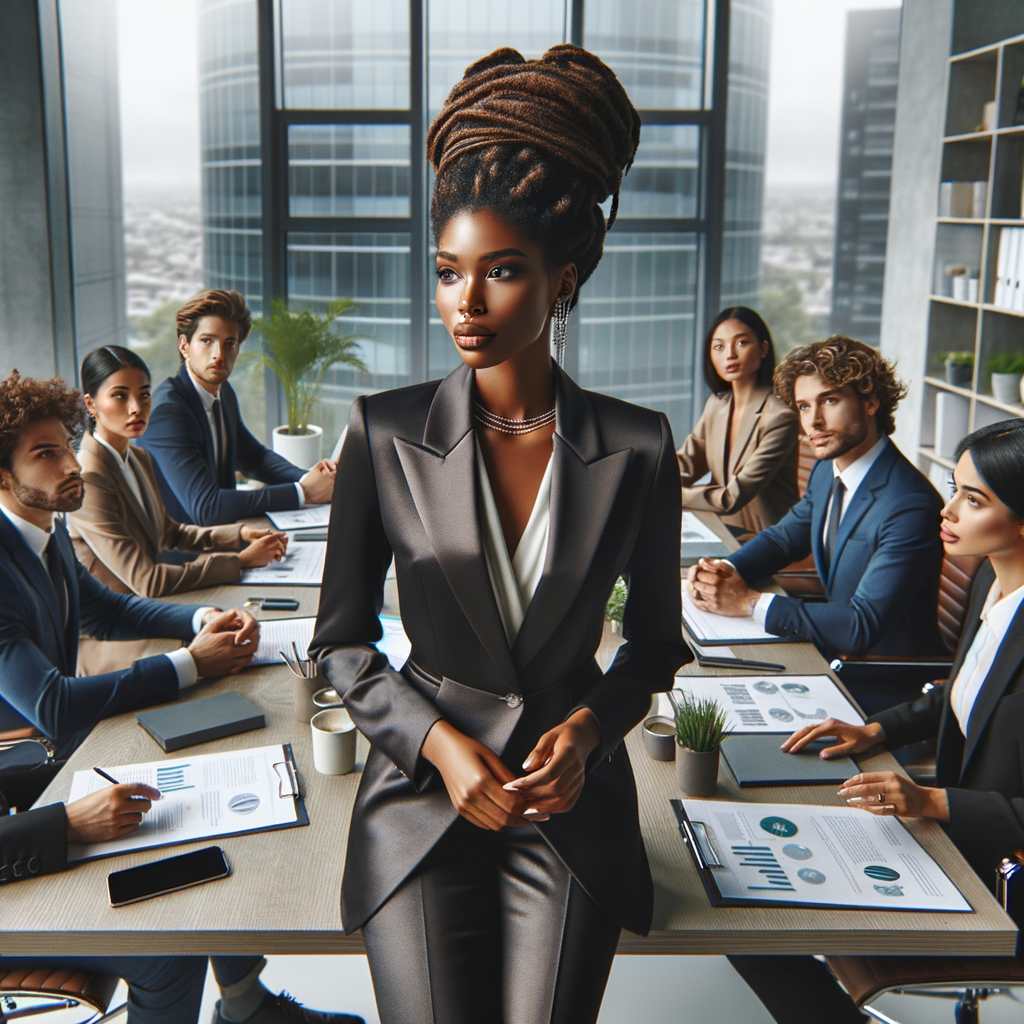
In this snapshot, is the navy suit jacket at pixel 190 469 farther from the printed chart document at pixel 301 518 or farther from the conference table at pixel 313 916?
the conference table at pixel 313 916

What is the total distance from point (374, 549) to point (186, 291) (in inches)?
214

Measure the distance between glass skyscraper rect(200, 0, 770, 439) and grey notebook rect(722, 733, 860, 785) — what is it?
498cm

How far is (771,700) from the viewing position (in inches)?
78.4

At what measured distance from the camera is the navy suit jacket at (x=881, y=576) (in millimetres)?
2404

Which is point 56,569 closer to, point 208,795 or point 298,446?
point 208,795

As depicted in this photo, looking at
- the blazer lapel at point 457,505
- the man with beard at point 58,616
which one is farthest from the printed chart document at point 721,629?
the blazer lapel at point 457,505

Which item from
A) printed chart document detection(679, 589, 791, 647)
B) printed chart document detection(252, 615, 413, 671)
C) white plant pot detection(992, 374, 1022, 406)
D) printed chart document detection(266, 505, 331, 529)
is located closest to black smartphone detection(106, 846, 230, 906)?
printed chart document detection(252, 615, 413, 671)

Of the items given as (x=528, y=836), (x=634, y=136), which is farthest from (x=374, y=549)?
(x=634, y=136)

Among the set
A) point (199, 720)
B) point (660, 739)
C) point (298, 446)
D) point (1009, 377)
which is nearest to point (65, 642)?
point (199, 720)

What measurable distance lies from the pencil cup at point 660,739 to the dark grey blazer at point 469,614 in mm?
359

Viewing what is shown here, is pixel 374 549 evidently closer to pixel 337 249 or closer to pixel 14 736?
pixel 14 736

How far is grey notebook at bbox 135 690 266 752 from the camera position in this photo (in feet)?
5.78

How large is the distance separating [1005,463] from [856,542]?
862 millimetres

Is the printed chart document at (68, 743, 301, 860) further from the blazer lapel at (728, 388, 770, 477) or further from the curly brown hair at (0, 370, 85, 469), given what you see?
the blazer lapel at (728, 388, 770, 477)
